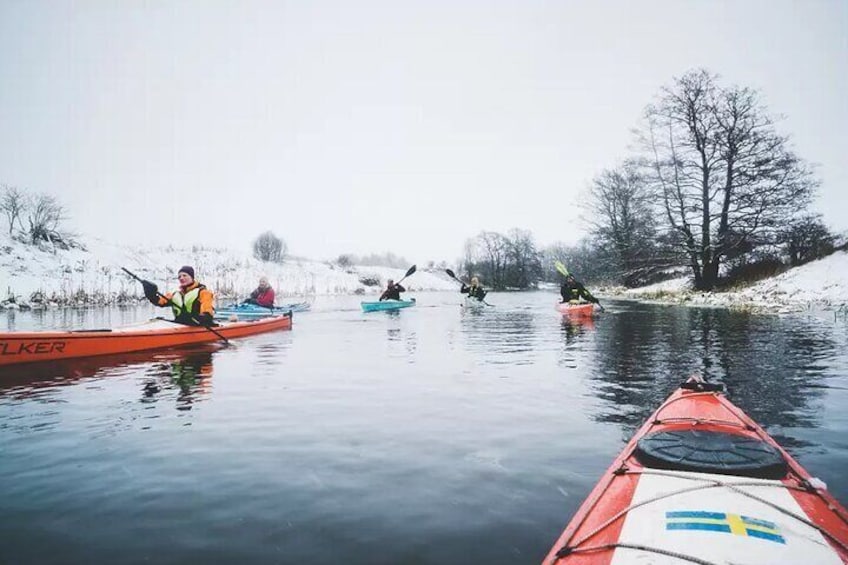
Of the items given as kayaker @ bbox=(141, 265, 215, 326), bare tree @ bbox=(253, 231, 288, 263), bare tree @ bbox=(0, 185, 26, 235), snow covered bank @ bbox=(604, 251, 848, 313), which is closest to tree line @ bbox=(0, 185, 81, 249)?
bare tree @ bbox=(0, 185, 26, 235)

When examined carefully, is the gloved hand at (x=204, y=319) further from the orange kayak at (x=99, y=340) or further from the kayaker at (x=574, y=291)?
the kayaker at (x=574, y=291)

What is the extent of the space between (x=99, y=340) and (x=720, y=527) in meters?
10.8

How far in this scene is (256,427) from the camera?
18.1 ft

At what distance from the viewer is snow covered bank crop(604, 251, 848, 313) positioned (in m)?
18.8

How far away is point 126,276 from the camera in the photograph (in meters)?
38.6

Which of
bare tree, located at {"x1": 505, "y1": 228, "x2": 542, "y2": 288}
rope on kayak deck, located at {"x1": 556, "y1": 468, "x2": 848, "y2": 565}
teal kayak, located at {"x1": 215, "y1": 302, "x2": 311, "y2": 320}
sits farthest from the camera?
bare tree, located at {"x1": 505, "y1": 228, "x2": 542, "y2": 288}

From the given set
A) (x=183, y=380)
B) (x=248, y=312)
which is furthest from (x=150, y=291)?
(x=248, y=312)

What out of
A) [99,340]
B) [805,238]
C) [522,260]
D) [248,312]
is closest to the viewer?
[99,340]

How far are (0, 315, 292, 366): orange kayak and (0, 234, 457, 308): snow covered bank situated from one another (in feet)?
59.0

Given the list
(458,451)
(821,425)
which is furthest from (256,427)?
(821,425)

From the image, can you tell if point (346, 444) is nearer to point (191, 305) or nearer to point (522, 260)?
point (191, 305)

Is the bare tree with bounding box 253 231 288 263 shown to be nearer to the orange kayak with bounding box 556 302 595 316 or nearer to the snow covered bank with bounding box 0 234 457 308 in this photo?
the snow covered bank with bounding box 0 234 457 308

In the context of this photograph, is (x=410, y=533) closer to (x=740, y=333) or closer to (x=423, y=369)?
(x=423, y=369)

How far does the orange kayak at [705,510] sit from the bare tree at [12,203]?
160ft
